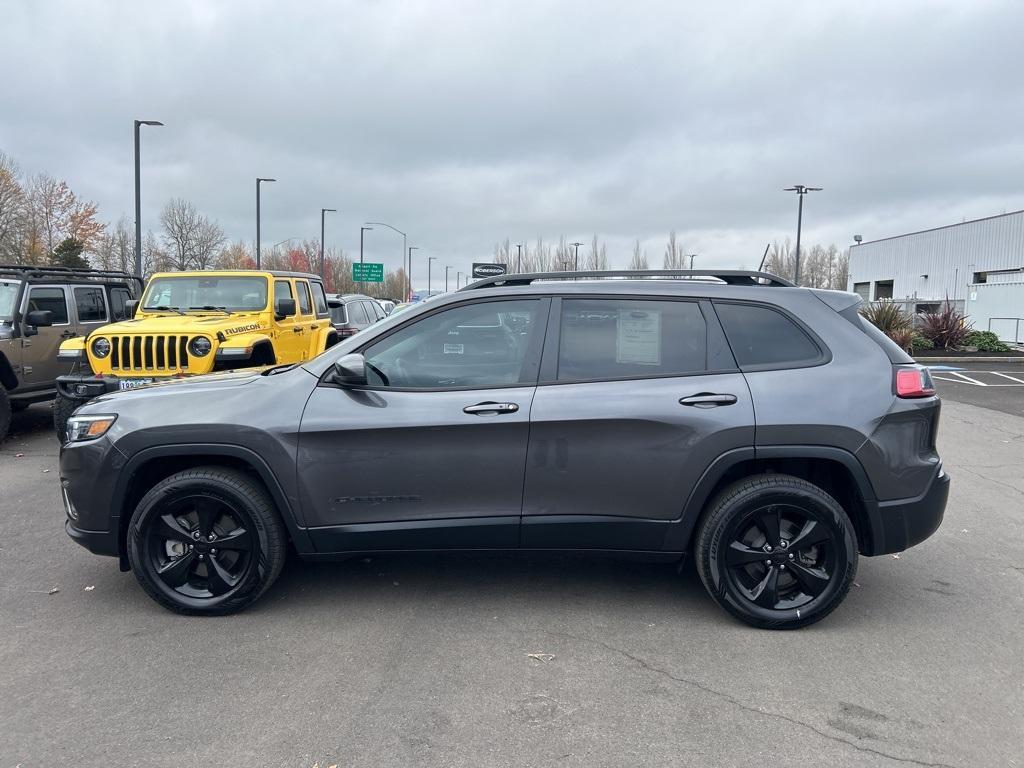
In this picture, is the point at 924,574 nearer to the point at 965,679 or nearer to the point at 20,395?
the point at 965,679

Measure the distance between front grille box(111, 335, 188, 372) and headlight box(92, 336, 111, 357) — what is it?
0.15 feet

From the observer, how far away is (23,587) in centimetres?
461

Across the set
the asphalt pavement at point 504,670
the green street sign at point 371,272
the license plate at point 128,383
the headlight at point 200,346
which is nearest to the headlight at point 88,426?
the asphalt pavement at point 504,670

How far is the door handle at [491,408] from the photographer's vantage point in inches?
155

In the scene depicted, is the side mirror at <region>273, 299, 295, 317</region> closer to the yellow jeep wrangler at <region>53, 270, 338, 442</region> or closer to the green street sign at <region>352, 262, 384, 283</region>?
the yellow jeep wrangler at <region>53, 270, 338, 442</region>

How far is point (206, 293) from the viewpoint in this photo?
970cm

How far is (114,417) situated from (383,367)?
1.45 m

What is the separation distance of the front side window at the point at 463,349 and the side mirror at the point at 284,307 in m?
5.66

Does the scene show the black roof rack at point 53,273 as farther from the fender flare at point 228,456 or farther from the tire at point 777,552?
the tire at point 777,552

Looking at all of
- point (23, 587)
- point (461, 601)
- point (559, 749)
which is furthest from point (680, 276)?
point (23, 587)

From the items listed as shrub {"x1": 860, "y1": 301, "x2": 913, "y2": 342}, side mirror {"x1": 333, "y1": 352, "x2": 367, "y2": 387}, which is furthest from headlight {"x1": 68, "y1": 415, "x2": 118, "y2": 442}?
shrub {"x1": 860, "y1": 301, "x2": 913, "y2": 342}

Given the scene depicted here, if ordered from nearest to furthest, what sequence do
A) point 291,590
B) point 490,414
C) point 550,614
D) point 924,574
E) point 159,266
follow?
point 490,414, point 550,614, point 291,590, point 924,574, point 159,266

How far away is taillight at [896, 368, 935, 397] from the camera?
3.99m

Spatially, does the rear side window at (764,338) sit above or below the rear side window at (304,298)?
below
